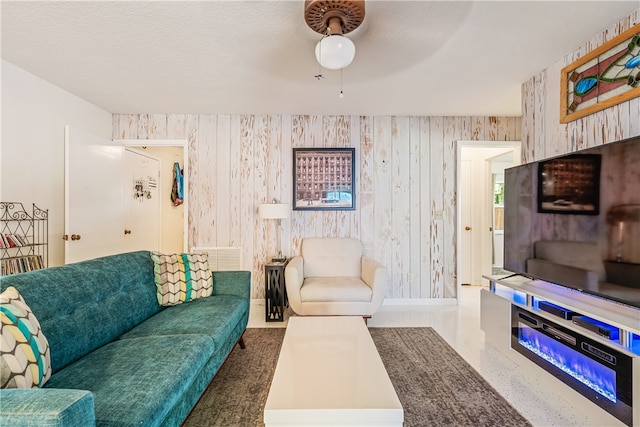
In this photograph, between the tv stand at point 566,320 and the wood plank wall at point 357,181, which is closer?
the tv stand at point 566,320

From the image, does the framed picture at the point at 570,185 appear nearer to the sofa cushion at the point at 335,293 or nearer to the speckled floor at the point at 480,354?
the speckled floor at the point at 480,354

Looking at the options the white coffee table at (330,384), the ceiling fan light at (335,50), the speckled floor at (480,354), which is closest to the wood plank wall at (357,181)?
the speckled floor at (480,354)

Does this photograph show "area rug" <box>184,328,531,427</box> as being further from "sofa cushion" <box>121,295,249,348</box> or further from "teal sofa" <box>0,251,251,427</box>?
"sofa cushion" <box>121,295,249,348</box>

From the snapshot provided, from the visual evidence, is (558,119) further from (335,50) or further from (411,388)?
(411,388)

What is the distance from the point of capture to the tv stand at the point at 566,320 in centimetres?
148

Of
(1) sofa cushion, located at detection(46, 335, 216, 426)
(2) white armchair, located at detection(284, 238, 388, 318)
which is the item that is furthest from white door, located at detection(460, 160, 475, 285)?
(1) sofa cushion, located at detection(46, 335, 216, 426)

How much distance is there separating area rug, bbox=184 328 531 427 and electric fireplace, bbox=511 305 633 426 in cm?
39

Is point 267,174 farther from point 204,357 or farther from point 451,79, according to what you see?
point 204,357

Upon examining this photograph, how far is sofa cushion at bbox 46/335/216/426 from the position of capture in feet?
3.48

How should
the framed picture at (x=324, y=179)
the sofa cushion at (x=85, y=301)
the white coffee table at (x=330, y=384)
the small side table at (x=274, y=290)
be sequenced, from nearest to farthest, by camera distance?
the white coffee table at (x=330, y=384) < the sofa cushion at (x=85, y=301) < the small side table at (x=274, y=290) < the framed picture at (x=324, y=179)

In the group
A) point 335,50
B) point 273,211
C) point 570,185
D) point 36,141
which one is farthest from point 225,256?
point 570,185

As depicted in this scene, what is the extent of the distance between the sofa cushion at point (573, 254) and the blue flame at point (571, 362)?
0.48m

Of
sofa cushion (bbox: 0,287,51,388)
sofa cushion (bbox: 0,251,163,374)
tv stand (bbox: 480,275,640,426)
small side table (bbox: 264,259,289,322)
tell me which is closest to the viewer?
sofa cushion (bbox: 0,287,51,388)

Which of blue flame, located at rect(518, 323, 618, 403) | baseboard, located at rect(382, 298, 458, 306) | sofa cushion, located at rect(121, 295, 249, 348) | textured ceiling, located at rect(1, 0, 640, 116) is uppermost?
textured ceiling, located at rect(1, 0, 640, 116)
